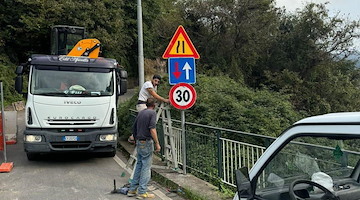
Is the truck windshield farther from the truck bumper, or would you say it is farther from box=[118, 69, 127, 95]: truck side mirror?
the truck bumper

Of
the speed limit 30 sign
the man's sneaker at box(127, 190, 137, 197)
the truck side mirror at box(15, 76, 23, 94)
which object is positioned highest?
the truck side mirror at box(15, 76, 23, 94)

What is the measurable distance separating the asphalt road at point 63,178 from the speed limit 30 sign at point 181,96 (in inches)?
64.5

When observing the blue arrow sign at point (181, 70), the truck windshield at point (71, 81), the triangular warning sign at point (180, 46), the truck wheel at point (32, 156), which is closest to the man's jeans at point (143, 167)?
the blue arrow sign at point (181, 70)

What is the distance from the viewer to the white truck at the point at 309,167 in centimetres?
205

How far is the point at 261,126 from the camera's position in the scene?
10648mm

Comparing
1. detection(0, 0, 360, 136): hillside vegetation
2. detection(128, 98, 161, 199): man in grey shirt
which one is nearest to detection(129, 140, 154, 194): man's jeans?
detection(128, 98, 161, 199): man in grey shirt

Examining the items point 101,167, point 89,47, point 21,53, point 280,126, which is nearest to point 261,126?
point 280,126

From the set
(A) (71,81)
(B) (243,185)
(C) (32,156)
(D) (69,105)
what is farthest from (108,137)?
(B) (243,185)

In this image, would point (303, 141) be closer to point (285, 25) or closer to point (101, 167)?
point (101, 167)

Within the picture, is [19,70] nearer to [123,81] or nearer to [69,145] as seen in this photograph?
[69,145]

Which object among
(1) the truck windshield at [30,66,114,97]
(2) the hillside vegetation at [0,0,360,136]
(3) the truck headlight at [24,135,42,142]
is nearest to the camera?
(3) the truck headlight at [24,135,42,142]

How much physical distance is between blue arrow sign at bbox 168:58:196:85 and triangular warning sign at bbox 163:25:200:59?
0.33ft

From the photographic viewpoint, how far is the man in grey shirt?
578 centimetres

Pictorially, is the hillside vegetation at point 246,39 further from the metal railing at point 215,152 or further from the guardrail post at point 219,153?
the guardrail post at point 219,153
